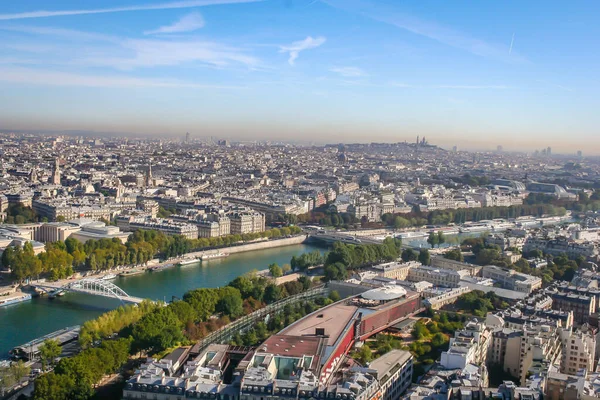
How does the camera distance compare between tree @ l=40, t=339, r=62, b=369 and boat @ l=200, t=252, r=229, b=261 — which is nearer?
tree @ l=40, t=339, r=62, b=369

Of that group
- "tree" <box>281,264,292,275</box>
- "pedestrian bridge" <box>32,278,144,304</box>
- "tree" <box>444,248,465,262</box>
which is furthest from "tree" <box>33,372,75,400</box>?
"tree" <box>444,248,465,262</box>

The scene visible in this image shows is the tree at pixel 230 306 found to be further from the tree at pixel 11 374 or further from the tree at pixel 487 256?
the tree at pixel 487 256

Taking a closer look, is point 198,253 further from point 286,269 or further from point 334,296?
point 334,296

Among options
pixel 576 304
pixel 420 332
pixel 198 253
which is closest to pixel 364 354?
pixel 420 332

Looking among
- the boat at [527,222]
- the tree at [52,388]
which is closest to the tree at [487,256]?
the boat at [527,222]

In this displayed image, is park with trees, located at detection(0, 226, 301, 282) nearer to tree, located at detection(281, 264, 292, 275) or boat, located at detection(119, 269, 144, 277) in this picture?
boat, located at detection(119, 269, 144, 277)

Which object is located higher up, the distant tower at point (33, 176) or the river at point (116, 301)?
the distant tower at point (33, 176)
